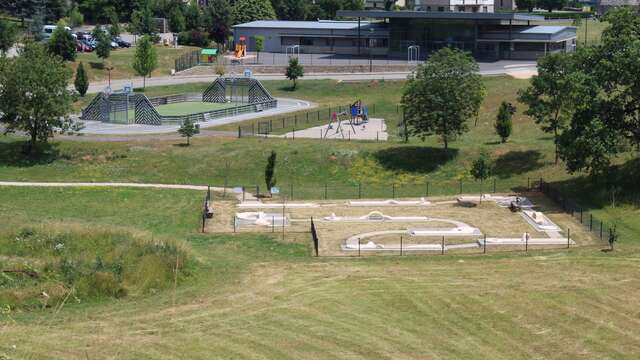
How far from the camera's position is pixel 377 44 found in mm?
125188

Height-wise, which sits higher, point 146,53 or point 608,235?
point 146,53

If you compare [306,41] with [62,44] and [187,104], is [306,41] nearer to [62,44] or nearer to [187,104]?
[62,44]

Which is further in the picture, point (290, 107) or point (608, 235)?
point (290, 107)

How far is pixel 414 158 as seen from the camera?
67.8 meters

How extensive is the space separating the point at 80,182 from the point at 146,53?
130ft

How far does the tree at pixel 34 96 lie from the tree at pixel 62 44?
115 feet

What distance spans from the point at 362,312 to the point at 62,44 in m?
78.5

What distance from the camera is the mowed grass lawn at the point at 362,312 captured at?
1164 inches

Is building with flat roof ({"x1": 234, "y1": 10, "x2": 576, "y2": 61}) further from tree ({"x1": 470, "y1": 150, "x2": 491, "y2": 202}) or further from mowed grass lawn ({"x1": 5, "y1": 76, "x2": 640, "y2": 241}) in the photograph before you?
tree ({"x1": 470, "y1": 150, "x2": 491, "y2": 202})

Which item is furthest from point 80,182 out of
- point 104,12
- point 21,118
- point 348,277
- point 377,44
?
point 104,12

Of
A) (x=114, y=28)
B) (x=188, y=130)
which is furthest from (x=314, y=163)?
(x=114, y=28)

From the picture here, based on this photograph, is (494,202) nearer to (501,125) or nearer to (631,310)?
(501,125)

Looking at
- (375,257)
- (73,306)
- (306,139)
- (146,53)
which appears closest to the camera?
(73,306)

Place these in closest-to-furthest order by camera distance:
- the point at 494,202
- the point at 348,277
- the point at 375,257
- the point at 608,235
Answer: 1. the point at 348,277
2. the point at 375,257
3. the point at 608,235
4. the point at 494,202
